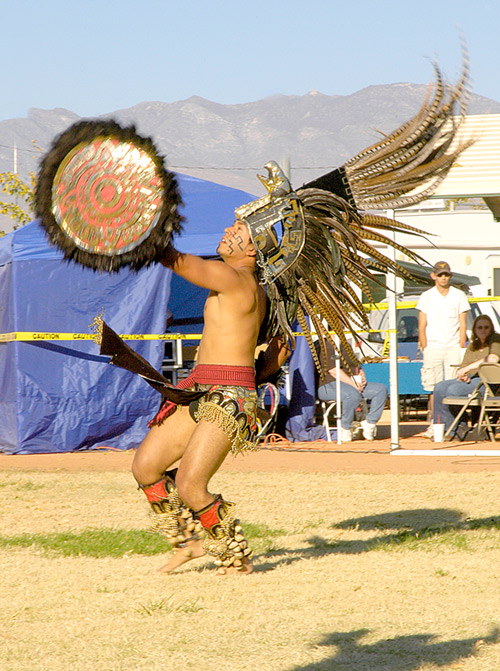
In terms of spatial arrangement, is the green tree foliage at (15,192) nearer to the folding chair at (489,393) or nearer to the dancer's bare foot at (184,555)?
the folding chair at (489,393)

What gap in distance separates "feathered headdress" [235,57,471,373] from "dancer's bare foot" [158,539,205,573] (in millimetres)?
1327

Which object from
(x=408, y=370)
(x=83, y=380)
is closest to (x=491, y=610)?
(x=83, y=380)

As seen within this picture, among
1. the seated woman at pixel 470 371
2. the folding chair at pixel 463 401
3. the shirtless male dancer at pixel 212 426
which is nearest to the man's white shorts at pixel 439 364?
the seated woman at pixel 470 371

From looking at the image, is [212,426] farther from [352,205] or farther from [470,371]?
[470,371]

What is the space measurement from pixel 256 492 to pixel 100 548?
2.57 metres

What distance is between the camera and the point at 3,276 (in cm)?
1268

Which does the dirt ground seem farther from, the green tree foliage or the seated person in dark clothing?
the green tree foliage

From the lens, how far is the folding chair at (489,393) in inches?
479

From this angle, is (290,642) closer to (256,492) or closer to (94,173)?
(94,173)

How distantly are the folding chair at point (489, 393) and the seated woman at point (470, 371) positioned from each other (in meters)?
0.25

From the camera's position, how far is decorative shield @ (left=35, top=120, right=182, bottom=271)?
16.6 ft

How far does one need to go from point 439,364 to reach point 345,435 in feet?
5.13

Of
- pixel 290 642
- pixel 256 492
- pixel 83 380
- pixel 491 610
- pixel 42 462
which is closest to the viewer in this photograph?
pixel 290 642

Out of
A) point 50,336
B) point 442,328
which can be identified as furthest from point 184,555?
Answer: point 442,328
